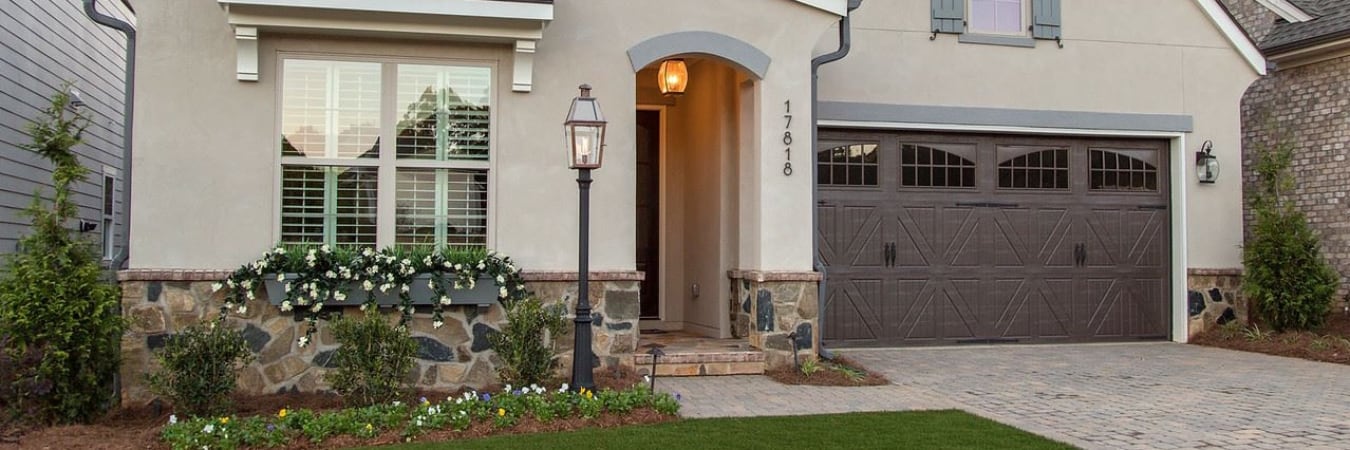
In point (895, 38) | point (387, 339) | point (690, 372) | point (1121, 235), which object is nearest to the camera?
point (387, 339)

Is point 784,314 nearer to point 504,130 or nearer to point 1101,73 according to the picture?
point 504,130

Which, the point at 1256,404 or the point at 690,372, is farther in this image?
the point at 690,372

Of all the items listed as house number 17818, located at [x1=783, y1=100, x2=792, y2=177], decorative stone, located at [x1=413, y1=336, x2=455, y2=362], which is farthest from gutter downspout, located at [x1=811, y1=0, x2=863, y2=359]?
decorative stone, located at [x1=413, y1=336, x2=455, y2=362]

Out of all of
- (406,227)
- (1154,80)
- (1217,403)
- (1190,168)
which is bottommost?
(1217,403)

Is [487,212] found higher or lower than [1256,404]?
higher

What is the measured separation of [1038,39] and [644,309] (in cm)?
498

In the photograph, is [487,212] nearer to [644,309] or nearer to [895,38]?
[644,309]

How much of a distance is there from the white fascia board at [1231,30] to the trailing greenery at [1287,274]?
A: 5.50ft

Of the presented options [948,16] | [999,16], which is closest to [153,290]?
[948,16]

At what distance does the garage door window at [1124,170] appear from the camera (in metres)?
11.1

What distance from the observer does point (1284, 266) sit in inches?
415

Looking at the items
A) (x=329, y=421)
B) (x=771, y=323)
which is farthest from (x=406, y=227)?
(x=771, y=323)

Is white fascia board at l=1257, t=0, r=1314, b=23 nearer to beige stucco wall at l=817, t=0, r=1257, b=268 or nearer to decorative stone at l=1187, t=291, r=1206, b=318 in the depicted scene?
beige stucco wall at l=817, t=0, r=1257, b=268

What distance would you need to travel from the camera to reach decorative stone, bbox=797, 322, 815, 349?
8.49m
